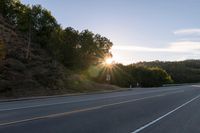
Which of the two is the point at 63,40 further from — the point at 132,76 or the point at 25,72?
the point at 132,76

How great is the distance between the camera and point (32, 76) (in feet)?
142

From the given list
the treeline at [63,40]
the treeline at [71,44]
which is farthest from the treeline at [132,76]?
the treeline at [63,40]

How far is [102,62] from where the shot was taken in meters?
64.2

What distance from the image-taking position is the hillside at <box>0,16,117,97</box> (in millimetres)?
36656

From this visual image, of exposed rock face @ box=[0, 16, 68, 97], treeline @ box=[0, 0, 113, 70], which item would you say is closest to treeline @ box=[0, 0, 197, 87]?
treeline @ box=[0, 0, 113, 70]

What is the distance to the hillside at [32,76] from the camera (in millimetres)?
36656

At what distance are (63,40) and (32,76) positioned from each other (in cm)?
1335

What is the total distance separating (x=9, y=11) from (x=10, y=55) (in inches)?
1208

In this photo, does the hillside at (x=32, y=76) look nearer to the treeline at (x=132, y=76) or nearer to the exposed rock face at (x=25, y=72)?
the exposed rock face at (x=25, y=72)

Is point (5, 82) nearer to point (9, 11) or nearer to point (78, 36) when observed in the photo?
point (78, 36)

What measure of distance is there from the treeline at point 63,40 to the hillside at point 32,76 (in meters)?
2.22

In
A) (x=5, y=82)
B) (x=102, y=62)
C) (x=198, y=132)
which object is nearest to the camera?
(x=198, y=132)

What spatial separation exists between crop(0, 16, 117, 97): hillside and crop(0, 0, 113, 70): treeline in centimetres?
222

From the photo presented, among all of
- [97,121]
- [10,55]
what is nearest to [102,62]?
[10,55]
